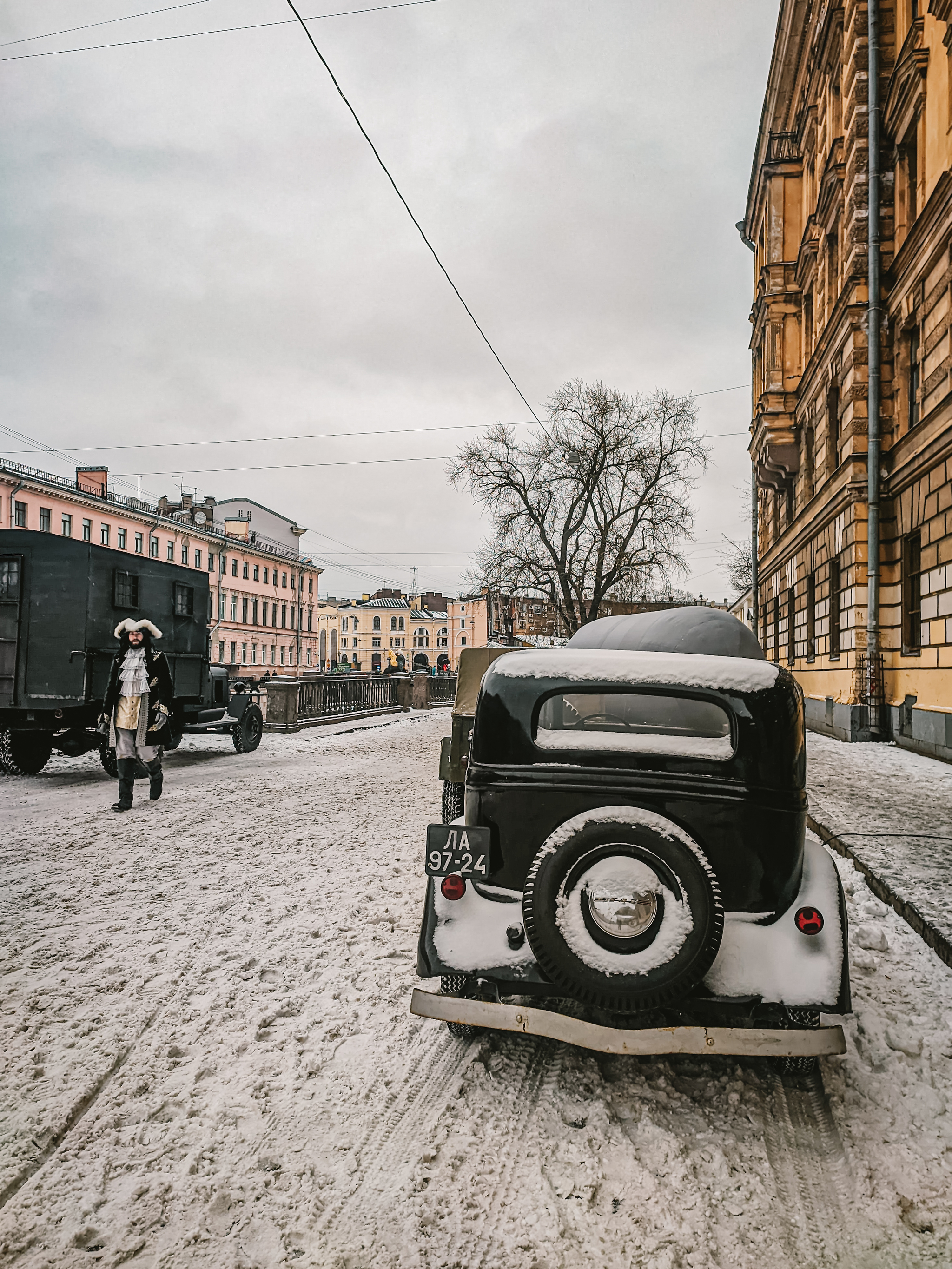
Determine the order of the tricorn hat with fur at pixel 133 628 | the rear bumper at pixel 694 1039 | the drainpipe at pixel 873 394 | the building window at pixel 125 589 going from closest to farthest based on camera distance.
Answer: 1. the rear bumper at pixel 694 1039
2. the tricorn hat with fur at pixel 133 628
3. the building window at pixel 125 589
4. the drainpipe at pixel 873 394

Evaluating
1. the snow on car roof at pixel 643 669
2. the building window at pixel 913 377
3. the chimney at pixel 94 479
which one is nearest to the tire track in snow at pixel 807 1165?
the snow on car roof at pixel 643 669

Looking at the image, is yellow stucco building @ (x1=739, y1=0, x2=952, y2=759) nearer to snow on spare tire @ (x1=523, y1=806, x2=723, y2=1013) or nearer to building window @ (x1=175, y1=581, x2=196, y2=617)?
snow on spare tire @ (x1=523, y1=806, x2=723, y2=1013)

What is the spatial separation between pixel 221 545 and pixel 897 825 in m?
62.4

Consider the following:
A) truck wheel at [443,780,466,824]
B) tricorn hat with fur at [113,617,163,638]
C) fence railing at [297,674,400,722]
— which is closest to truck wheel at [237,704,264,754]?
fence railing at [297,674,400,722]

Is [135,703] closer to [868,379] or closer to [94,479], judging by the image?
[868,379]

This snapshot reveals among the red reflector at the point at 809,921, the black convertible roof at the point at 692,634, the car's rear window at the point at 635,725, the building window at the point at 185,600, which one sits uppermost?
the building window at the point at 185,600

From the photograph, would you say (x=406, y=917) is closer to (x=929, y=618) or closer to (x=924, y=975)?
(x=924, y=975)

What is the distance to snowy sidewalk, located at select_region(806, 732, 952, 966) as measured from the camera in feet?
15.7

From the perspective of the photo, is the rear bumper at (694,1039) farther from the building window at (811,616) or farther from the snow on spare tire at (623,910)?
the building window at (811,616)

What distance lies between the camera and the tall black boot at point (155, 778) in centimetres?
869

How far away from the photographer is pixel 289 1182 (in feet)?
7.80

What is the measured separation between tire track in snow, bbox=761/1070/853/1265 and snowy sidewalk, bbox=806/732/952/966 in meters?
1.63

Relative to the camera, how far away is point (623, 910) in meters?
2.74

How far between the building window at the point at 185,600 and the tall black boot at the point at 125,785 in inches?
184
